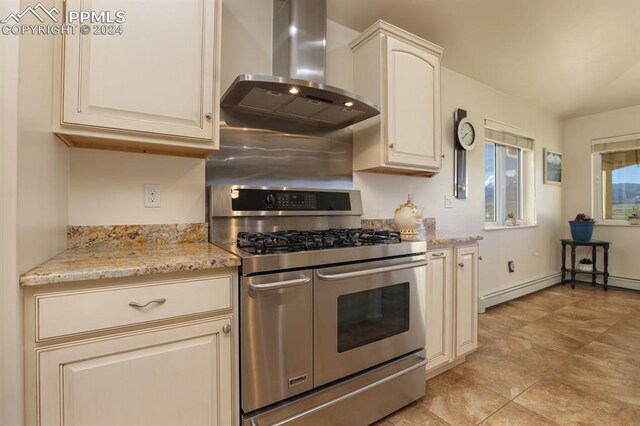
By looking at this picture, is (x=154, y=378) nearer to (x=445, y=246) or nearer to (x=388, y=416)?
(x=388, y=416)

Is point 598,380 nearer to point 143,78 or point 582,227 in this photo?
point 582,227

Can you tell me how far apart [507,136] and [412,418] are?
11.3 ft

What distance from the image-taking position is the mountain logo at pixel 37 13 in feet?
2.70

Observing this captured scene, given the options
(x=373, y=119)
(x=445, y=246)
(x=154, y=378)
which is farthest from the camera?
(x=373, y=119)

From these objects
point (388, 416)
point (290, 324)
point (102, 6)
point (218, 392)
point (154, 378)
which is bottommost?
point (388, 416)

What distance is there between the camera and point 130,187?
4.96ft

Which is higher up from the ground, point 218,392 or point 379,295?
point 379,295

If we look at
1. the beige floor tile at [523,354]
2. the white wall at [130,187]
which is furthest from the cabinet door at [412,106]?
the beige floor tile at [523,354]

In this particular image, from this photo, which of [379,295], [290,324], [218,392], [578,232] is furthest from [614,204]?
[218,392]

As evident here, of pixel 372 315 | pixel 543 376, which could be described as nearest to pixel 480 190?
pixel 543 376

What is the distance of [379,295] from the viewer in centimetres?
156

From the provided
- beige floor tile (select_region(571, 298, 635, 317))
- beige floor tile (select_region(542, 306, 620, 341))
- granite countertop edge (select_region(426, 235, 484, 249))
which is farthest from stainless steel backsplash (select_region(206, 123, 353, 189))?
beige floor tile (select_region(571, 298, 635, 317))

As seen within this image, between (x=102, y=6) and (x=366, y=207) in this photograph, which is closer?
(x=102, y=6)

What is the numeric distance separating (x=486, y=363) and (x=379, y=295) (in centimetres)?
125
